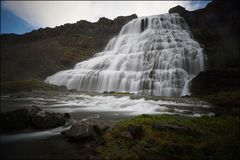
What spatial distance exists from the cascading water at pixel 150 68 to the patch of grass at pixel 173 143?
19820mm

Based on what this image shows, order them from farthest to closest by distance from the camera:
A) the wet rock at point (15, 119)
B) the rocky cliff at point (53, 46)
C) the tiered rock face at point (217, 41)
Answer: the rocky cliff at point (53, 46) < the tiered rock face at point (217, 41) < the wet rock at point (15, 119)

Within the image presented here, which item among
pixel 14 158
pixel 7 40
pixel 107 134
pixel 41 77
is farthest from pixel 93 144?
pixel 7 40

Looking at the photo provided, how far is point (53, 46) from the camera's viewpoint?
197ft

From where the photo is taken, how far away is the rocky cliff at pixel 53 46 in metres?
47.2

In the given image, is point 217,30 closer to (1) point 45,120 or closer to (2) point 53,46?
(2) point 53,46

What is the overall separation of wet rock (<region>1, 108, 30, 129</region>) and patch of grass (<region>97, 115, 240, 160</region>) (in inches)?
158

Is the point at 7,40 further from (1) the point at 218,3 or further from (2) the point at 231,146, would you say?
(2) the point at 231,146

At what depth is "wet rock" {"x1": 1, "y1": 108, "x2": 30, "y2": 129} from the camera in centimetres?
821

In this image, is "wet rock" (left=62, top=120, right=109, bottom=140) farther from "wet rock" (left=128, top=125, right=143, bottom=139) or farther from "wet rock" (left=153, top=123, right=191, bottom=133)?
"wet rock" (left=153, top=123, right=191, bottom=133)

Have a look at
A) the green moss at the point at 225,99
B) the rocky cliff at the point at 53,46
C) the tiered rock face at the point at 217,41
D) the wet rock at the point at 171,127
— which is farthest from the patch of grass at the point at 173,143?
the rocky cliff at the point at 53,46

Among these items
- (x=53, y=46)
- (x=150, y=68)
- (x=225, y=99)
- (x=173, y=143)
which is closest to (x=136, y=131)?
(x=173, y=143)

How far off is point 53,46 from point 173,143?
195ft

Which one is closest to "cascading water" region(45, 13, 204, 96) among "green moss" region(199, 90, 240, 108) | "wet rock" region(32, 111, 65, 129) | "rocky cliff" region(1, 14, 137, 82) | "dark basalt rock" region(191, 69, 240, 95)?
"dark basalt rock" region(191, 69, 240, 95)

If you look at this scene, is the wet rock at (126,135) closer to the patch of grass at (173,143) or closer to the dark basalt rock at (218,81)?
the patch of grass at (173,143)
